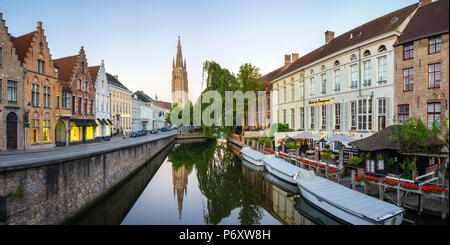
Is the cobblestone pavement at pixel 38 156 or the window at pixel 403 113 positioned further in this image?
the window at pixel 403 113

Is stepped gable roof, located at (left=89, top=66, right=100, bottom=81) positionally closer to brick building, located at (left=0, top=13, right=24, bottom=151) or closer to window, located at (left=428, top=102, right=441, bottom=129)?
brick building, located at (left=0, top=13, right=24, bottom=151)

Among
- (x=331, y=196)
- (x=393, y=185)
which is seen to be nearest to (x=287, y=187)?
(x=331, y=196)

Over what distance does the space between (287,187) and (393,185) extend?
6.47 m

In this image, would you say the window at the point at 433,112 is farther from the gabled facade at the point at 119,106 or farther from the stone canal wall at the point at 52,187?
the gabled facade at the point at 119,106

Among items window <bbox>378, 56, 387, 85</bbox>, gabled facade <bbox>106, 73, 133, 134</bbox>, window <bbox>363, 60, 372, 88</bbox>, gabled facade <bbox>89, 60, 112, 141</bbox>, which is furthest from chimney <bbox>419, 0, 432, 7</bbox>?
gabled facade <bbox>106, 73, 133, 134</bbox>

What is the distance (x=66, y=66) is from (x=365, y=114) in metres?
29.7

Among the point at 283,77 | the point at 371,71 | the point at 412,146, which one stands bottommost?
the point at 412,146

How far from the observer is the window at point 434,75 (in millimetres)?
13589

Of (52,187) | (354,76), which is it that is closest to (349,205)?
(52,187)

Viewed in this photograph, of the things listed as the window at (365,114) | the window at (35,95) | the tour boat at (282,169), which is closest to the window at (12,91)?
the window at (35,95)

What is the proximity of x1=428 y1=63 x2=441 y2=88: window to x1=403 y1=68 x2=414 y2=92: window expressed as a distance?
980mm

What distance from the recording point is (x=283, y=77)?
104ft

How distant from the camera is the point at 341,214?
8.78 m

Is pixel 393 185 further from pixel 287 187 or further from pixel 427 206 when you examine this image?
pixel 287 187
